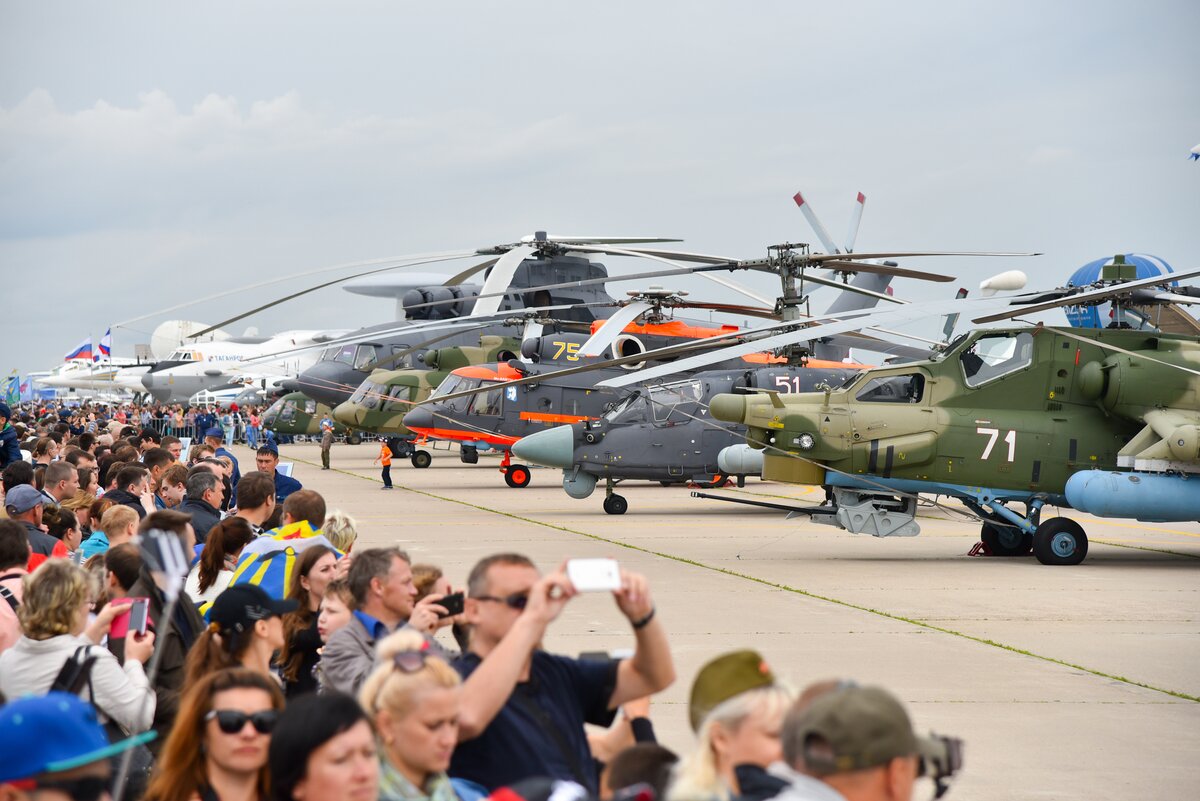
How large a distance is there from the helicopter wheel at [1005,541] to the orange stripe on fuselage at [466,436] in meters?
13.1

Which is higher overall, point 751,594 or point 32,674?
point 32,674

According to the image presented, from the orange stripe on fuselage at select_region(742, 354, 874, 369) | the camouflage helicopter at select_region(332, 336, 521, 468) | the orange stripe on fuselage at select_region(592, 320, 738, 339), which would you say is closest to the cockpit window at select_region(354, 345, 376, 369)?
the camouflage helicopter at select_region(332, 336, 521, 468)

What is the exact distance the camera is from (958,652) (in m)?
9.77

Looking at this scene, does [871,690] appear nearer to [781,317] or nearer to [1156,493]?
[1156,493]

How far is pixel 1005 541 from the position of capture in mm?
16016

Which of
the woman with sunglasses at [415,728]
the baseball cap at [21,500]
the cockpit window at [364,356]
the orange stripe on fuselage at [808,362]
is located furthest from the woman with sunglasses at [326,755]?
the cockpit window at [364,356]

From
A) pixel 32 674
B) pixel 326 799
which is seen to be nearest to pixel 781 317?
pixel 32 674

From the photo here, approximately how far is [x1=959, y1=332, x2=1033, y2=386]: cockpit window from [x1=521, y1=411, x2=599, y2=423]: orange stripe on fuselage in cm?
1150

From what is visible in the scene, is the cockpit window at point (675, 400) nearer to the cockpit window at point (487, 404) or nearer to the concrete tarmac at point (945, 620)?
the concrete tarmac at point (945, 620)

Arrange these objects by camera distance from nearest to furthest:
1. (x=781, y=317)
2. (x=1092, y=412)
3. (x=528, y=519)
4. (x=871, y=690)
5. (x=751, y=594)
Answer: (x=871, y=690)
(x=751, y=594)
(x=1092, y=412)
(x=781, y=317)
(x=528, y=519)

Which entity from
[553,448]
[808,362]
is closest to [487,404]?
[553,448]

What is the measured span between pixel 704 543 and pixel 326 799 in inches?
570

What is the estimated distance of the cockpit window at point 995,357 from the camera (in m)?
15.3

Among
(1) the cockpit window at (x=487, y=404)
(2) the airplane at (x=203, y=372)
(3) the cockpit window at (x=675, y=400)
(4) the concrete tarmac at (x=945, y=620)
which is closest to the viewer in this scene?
(4) the concrete tarmac at (x=945, y=620)
